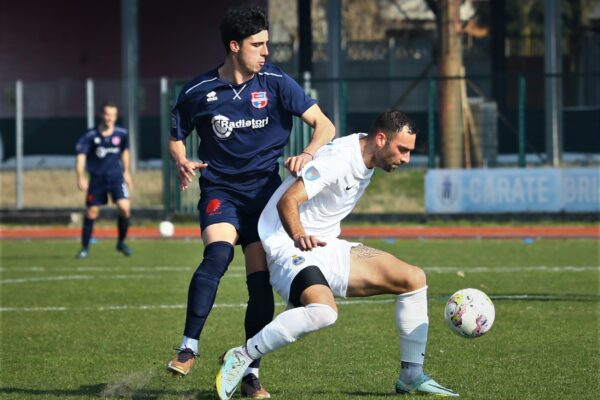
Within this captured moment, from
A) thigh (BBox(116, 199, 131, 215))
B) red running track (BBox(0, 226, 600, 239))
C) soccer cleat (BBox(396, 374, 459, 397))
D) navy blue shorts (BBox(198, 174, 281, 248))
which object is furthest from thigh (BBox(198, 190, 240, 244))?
A: red running track (BBox(0, 226, 600, 239))

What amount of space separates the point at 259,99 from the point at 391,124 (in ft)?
3.00

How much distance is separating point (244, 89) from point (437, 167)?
14.7 metres

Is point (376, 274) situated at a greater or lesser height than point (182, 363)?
greater

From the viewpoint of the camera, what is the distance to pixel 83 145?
16.0 metres

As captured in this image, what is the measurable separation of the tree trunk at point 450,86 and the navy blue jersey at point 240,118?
14233 mm

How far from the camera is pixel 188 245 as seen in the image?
1783 centimetres

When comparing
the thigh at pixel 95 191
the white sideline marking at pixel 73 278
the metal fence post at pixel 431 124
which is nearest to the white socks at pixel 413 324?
the white sideline marking at pixel 73 278

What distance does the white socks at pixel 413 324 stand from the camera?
6.54m

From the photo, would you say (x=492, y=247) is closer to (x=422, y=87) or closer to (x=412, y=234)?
(x=412, y=234)

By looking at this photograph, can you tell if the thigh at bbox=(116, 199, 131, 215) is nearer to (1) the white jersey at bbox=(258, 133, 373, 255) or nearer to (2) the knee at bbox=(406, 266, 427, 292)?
(1) the white jersey at bbox=(258, 133, 373, 255)

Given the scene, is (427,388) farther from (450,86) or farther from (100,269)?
Answer: (450,86)

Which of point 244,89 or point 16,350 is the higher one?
point 244,89

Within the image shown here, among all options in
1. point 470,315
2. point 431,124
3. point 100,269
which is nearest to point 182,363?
point 470,315

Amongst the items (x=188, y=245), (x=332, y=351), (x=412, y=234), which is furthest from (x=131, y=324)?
(x=412, y=234)
